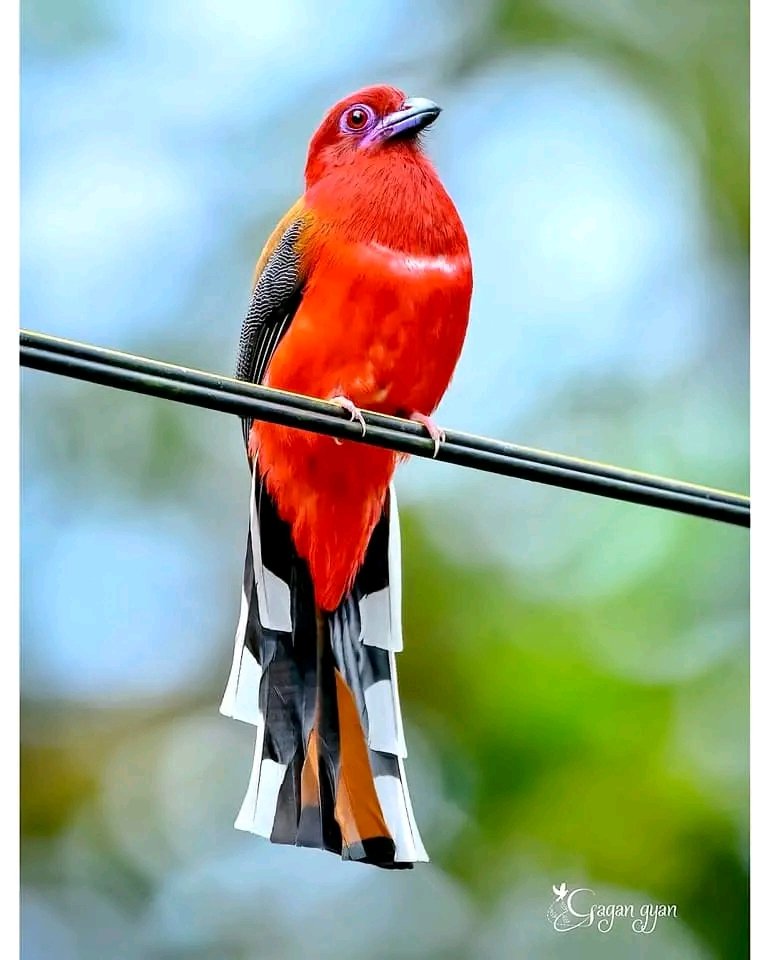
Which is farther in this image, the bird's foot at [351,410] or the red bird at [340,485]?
the red bird at [340,485]

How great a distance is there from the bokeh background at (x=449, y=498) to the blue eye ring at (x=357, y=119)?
0.18 ft

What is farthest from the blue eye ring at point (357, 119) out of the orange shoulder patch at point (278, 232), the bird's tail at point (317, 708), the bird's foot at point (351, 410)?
the bird's tail at point (317, 708)

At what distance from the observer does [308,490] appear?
208 centimetres

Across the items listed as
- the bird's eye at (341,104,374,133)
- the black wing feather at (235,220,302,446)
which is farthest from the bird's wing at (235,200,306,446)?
the bird's eye at (341,104,374,133)

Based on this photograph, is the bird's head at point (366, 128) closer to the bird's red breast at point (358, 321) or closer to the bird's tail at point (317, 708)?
the bird's red breast at point (358, 321)

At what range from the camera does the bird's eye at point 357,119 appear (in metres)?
2.15

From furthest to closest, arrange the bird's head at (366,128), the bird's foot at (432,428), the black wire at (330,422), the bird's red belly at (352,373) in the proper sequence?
the bird's head at (366,128) → the bird's red belly at (352,373) → the bird's foot at (432,428) → the black wire at (330,422)

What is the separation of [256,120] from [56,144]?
12.8 inches

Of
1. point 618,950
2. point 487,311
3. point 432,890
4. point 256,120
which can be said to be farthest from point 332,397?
point 618,950

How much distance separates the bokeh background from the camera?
2027mm

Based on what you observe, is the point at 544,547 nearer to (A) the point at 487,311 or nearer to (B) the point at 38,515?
(A) the point at 487,311

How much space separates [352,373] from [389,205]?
0.29 metres

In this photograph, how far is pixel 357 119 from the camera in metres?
2.15

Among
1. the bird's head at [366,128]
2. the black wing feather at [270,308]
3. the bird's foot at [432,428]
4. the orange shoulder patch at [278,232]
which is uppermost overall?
the bird's head at [366,128]
